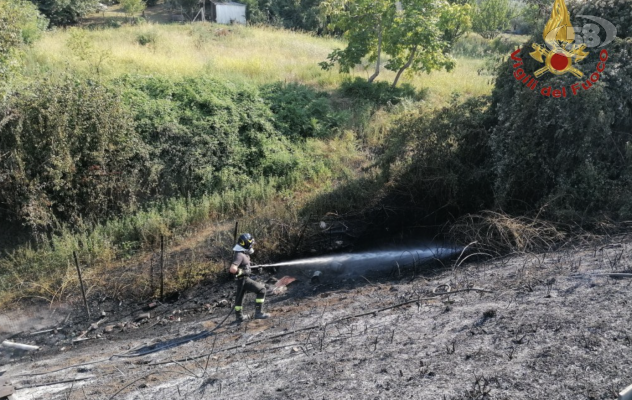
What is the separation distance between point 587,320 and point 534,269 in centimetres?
208

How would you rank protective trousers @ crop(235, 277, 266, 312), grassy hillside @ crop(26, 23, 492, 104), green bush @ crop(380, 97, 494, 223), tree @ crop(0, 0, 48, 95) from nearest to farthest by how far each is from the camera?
protective trousers @ crop(235, 277, 266, 312)
green bush @ crop(380, 97, 494, 223)
tree @ crop(0, 0, 48, 95)
grassy hillside @ crop(26, 23, 492, 104)

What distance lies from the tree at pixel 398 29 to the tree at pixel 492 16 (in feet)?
43.4

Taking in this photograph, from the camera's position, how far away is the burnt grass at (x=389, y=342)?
186 inches

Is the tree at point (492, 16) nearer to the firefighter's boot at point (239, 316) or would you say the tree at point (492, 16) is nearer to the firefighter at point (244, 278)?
the firefighter at point (244, 278)

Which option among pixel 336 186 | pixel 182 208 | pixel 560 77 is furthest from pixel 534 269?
pixel 182 208

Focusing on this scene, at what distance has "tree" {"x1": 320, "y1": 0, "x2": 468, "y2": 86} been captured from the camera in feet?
50.9

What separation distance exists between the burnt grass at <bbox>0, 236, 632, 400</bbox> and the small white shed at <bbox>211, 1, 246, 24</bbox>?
24.7 meters

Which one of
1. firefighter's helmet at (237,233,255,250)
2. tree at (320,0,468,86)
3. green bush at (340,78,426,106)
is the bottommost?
firefighter's helmet at (237,233,255,250)

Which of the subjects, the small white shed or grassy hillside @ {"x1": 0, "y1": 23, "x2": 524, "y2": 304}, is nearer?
grassy hillside @ {"x1": 0, "y1": 23, "x2": 524, "y2": 304}

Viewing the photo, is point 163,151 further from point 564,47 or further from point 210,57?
point 564,47

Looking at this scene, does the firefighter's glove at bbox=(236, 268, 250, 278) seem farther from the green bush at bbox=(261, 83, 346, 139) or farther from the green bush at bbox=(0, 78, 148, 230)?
the green bush at bbox=(261, 83, 346, 139)

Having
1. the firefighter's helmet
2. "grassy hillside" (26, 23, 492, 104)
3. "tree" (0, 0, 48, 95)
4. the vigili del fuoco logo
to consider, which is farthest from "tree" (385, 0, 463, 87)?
"tree" (0, 0, 48, 95)

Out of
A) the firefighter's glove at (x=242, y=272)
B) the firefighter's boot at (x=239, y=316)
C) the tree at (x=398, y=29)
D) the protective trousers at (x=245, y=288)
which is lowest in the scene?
the firefighter's boot at (x=239, y=316)

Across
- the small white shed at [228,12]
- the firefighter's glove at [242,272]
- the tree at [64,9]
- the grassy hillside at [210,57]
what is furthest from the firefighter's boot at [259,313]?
the small white shed at [228,12]
